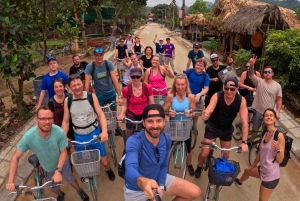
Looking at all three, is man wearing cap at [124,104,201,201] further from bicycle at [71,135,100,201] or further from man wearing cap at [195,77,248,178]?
man wearing cap at [195,77,248,178]

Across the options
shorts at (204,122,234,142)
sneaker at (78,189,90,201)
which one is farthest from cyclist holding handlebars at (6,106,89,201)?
shorts at (204,122,234,142)

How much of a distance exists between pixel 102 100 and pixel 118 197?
215cm

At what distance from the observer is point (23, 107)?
7281mm

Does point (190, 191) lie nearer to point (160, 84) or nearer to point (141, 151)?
point (141, 151)

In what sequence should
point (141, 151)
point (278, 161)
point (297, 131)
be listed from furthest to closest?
point (297, 131) < point (278, 161) < point (141, 151)

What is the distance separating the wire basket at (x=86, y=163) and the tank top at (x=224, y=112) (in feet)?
6.63

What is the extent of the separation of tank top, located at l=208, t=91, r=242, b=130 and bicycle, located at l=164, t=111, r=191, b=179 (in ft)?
1.72

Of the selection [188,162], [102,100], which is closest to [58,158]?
[102,100]

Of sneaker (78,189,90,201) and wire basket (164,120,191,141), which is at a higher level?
wire basket (164,120,191,141)

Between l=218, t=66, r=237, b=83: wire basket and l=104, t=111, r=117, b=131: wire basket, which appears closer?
l=104, t=111, r=117, b=131: wire basket

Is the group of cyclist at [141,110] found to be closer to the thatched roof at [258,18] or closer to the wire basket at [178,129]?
the wire basket at [178,129]

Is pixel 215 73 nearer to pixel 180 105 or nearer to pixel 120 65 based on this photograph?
pixel 180 105

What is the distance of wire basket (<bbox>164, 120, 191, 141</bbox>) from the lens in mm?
3714

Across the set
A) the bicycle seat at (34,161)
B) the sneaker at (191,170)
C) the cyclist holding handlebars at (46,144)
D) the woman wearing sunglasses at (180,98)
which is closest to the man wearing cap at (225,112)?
the woman wearing sunglasses at (180,98)
